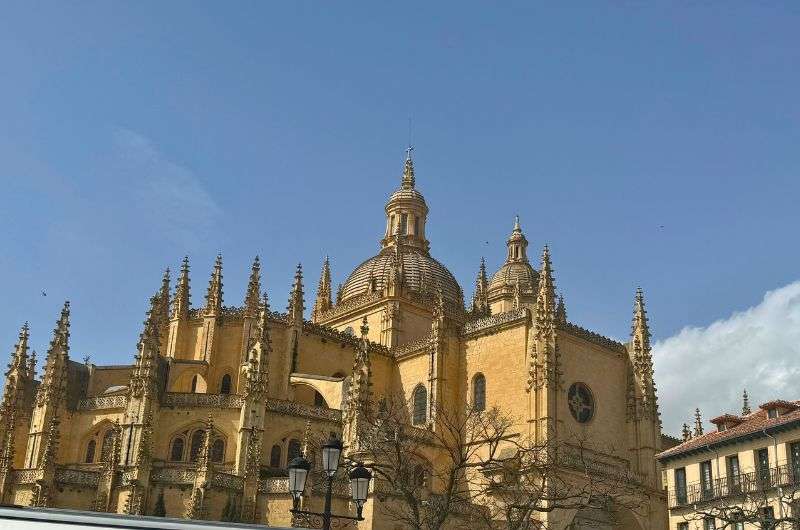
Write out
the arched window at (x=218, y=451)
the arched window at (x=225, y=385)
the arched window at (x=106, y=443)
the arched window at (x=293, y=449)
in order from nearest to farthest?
1. the arched window at (x=218, y=451)
2. the arched window at (x=293, y=449)
3. the arched window at (x=106, y=443)
4. the arched window at (x=225, y=385)

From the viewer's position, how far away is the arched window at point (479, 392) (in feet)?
151

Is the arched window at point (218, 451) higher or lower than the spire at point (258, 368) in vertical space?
lower

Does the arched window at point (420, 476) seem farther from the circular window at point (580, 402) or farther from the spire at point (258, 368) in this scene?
the circular window at point (580, 402)

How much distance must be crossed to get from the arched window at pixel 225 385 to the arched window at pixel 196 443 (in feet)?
18.9

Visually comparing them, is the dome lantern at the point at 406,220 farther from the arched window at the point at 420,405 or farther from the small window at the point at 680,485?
the small window at the point at 680,485

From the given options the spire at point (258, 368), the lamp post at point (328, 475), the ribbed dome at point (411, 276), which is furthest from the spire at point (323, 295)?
the lamp post at point (328, 475)

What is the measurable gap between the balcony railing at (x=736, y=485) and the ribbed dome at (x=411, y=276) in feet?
69.4

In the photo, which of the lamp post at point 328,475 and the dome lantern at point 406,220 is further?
the dome lantern at point 406,220

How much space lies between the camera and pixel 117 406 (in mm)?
41969

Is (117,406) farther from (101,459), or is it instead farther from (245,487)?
(245,487)

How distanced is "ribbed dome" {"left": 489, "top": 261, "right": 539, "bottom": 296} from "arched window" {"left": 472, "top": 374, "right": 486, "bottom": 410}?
68.3 feet

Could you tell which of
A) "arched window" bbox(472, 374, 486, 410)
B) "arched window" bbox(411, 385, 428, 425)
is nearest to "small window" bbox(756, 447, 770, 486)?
"arched window" bbox(472, 374, 486, 410)

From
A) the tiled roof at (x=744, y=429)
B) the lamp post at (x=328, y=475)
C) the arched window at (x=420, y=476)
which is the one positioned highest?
the tiled roof at (x=744, y=429)

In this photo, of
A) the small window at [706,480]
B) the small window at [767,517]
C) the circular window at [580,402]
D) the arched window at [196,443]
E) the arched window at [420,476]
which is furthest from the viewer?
the circular window at [580,402]
